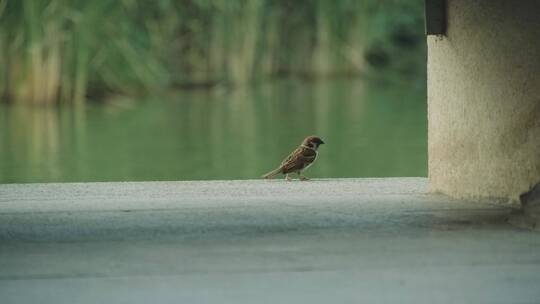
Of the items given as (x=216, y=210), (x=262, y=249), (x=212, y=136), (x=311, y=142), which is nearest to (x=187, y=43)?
(x=212, y=136)

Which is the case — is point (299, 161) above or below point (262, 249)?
below

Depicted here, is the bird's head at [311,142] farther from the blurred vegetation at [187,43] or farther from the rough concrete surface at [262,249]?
the blurred vegetation at [187,43]

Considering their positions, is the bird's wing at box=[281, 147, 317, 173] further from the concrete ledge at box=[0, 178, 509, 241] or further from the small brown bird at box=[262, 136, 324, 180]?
the concrete ledge at box=[0, 178, 509, 241]

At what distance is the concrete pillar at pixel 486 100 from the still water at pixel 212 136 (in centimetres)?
762

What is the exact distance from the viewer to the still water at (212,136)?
15.6 m

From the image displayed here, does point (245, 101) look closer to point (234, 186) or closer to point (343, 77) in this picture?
point (343, 77)

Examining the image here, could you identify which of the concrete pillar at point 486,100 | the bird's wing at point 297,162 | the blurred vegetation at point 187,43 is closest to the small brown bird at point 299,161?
the bird's wing at point 297,162

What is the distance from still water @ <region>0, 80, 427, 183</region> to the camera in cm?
1561

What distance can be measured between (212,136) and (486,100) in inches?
585

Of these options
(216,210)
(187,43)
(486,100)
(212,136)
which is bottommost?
(212,136)

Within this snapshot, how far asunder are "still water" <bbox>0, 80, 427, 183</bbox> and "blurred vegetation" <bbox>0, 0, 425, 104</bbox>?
53 centimetres

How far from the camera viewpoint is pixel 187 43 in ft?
104

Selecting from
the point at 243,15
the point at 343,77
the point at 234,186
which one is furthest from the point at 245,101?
the point at 234,186

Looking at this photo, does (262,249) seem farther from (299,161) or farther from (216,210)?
(299,161)
